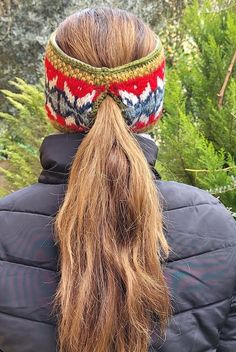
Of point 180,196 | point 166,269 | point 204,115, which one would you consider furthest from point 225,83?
point 166,269

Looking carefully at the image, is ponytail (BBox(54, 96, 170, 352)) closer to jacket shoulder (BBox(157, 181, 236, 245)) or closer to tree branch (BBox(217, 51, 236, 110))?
jacket shoulder (BBox(157, 181, 236, 245))

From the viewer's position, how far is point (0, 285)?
5.80 feet

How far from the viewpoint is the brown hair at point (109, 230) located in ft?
5.56

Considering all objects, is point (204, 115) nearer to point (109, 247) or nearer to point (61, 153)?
point (61, 153)

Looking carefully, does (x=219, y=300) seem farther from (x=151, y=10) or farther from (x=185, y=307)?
(x=151, y=10)

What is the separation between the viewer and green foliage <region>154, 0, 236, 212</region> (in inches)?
114

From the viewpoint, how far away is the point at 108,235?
68.2 inches

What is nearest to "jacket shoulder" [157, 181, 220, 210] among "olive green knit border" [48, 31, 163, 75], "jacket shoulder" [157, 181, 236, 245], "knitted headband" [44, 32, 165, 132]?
"jacket shoulder" [157, 181, 236, 245]

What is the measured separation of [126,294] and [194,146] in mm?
1391

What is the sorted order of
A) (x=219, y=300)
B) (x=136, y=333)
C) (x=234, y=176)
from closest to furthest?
(x=136, y=333)
(x=219, y=300)
(x=234, y=176)

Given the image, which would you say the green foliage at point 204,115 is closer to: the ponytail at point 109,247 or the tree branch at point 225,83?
the tree branch at point 225,83

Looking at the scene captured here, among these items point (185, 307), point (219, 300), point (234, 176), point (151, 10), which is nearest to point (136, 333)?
point (185, 307)

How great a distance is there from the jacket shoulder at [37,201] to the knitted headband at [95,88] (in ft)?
0.68

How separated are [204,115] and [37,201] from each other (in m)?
1.68
